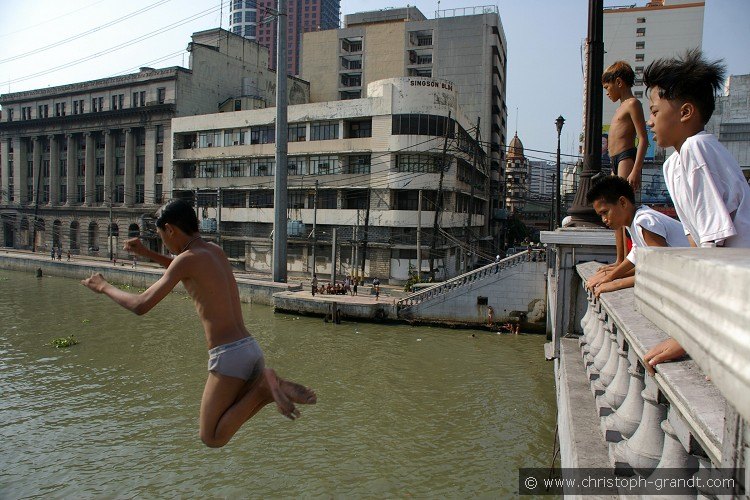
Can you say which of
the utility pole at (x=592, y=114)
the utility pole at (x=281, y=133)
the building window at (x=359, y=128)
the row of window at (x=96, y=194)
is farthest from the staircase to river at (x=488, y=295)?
the row of window at (x=96, y=194)

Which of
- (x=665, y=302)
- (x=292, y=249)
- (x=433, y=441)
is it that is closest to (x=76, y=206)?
(x=292, y=249)

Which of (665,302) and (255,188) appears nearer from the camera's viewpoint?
(665,302)

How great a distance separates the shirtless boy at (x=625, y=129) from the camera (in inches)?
207

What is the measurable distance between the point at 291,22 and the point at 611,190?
127581mm

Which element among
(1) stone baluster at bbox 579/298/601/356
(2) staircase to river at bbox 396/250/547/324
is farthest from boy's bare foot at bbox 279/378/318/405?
(2) staircase to river at bbox 396/250/547/324

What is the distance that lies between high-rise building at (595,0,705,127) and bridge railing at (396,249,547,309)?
114 ft

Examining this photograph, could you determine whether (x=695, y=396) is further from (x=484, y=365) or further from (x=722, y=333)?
(x=484, y=365)

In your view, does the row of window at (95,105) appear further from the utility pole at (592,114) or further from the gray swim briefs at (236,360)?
the gray swim briefs at (236,360)

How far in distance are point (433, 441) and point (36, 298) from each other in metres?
Result: 26.5

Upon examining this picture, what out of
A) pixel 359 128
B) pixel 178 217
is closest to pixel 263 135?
pixel 359 128

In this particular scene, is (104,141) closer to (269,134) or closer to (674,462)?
(269,134)

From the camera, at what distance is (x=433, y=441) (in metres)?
11.6

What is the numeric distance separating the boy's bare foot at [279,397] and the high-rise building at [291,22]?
113 meters

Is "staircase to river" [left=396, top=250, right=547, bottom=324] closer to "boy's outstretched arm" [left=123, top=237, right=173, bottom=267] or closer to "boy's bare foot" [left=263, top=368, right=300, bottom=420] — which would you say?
"boy's outstretched arm" [left=123, top=237, right=173, bottom=267]
